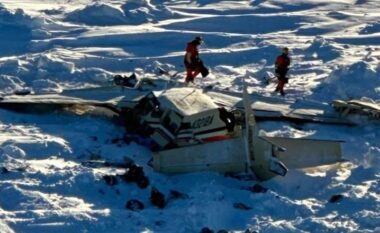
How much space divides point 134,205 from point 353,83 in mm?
8440

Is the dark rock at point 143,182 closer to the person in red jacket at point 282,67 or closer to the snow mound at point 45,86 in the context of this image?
the snow mound at point 45,86

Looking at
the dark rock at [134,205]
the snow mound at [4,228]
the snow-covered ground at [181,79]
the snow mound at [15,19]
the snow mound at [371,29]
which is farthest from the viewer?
the snow mound at [371,29]

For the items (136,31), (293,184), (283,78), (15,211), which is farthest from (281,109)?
(136,31)

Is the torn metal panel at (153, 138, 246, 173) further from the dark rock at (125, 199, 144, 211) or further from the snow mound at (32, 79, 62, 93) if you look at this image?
the snow mound at (32, 79, 62, 93)

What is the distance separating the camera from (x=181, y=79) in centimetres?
2064

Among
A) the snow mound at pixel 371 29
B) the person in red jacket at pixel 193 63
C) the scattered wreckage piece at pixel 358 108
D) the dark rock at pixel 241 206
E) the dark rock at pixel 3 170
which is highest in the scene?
the person in red jacket at pixel 193 63

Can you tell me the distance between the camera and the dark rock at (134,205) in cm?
1352

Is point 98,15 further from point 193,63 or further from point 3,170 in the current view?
point 3,170

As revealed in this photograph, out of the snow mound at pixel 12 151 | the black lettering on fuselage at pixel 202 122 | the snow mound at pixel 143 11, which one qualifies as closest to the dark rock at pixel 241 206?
the black lettering on fuselage at pixel 202 122

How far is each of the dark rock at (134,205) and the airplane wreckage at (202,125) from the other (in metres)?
1.06

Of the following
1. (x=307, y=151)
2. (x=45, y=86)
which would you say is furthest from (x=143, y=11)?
(x=307, y=151)

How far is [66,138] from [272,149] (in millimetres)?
3976

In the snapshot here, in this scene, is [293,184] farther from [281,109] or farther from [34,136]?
[34,136]

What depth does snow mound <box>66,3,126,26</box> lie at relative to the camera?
87.0 ft
